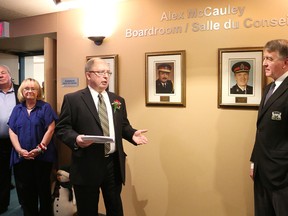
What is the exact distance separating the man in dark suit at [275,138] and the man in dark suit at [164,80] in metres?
0.90

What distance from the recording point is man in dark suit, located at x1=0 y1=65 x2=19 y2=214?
296 centimetres

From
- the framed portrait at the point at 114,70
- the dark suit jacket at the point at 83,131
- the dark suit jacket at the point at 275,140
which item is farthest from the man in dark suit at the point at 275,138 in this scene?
the framed portrait at the point at 114,70

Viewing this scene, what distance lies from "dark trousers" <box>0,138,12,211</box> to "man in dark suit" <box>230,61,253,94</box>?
2.36 metres

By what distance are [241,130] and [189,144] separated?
0.47 metres

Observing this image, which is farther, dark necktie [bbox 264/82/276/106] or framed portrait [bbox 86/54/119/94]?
framed portrait [bbox 86/54/119/94]

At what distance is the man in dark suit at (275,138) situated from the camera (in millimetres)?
1777

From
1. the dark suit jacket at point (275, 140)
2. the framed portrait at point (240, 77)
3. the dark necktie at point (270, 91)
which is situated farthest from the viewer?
the framed portrait at point (240, 77)

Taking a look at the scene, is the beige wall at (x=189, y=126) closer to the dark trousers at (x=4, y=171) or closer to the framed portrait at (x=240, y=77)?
the framed portrait at (x=240, y=77)

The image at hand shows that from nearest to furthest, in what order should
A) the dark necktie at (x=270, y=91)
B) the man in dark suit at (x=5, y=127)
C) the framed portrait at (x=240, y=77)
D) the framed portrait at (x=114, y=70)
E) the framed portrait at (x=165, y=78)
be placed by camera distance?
the dark necktie at (x=270, y=91) < the framed portrait at (x=240, y=77) < the framed portrait at (x=165, y=78) < the framed portrait at (x=114, y=70) < the man in dark suit at (x=5, y=127)

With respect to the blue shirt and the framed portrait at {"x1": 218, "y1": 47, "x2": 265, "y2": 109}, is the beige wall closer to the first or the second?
the framed portrait at {"x1": 218, "y1": 47, "x2": 265, "y2": 109}

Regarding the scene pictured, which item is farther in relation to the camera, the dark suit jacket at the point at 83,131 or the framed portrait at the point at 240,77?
the framed portrait at the point at 240,77

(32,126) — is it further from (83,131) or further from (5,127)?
(83,131)

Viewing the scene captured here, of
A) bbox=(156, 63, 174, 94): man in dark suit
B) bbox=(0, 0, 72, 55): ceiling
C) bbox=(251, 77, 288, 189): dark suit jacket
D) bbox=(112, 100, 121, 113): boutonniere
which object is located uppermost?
bbox=(0, 0, 72, 55): ceiling

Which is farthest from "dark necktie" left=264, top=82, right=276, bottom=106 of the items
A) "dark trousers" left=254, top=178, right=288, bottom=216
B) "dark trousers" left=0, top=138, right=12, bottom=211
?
"dark trousers" left=0, top=138, right=12, bottom=211
